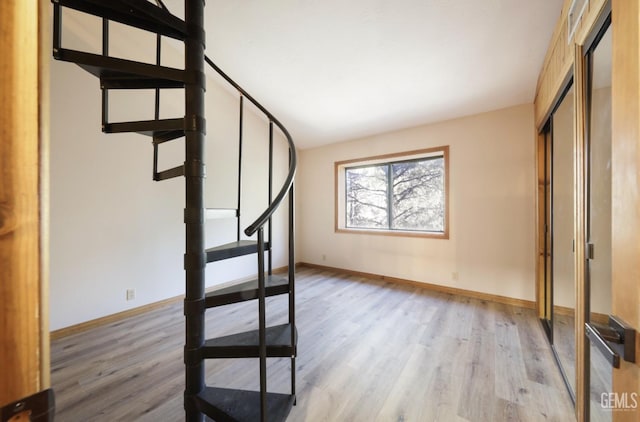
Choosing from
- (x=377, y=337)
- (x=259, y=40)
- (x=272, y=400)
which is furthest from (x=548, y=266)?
(x=259, y=40)

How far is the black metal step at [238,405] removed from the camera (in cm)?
114

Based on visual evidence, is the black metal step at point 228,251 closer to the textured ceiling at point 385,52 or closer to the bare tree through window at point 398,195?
the textured ceiling at point 385,52

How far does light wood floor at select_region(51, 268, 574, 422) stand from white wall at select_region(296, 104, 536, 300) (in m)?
0.49

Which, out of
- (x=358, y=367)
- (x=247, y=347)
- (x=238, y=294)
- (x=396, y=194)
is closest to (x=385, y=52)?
(x=396, y=194)

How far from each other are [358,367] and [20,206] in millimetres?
2068

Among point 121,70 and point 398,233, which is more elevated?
point 121,70

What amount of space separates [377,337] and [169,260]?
264 centimetres

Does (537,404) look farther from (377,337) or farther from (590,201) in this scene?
(590,201)

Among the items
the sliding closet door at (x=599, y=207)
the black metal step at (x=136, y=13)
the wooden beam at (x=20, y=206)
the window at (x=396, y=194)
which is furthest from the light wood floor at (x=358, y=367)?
the black metal step at (x=136, y=13)

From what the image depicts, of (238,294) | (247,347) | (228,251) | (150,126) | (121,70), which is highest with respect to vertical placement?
(121,70)

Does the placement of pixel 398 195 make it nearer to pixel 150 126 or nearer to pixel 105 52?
pixel 150 126

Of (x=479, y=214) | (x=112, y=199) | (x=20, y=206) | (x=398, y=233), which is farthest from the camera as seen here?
(x=398, y=233)

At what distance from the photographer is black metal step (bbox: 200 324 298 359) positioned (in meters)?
1.19

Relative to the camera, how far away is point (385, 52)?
2.43 metres
